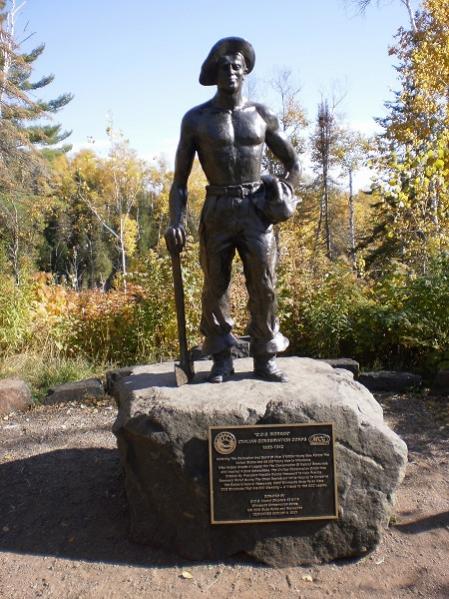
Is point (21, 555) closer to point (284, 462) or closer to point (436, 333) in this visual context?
point (284, 462)

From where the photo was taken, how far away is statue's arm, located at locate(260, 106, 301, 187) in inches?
139

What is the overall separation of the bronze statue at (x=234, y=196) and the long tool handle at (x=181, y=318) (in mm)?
98

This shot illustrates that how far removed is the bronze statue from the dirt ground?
110 centimetres

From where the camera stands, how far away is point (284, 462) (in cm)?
308

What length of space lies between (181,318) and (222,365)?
42 cm

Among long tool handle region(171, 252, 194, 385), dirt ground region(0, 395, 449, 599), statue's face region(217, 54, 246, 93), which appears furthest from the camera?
long tool handle region(171, 252, 194, 385)

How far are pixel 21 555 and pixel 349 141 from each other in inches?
929

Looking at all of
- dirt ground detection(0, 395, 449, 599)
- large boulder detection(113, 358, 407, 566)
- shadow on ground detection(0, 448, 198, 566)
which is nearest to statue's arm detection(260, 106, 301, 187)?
large boulder detection(113, 358, 407, 566)

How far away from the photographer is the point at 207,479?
9.98ft

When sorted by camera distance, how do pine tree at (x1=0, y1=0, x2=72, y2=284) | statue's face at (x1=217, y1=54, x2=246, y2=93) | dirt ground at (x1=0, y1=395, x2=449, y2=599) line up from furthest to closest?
1. pine tree at (x1=0, y1=0, x2=72, y2=284)
2. statue's face at (x1=217, y1=54, x2=246, y2=93)
3. dirt ground at (x1=0, y1=395, x2=449, y2=599)

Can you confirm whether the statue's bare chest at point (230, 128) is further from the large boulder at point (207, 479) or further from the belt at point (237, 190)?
the large boulder at point (207, 479)

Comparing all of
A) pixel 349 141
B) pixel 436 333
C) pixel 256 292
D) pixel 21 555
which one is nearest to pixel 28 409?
pixel 21 555

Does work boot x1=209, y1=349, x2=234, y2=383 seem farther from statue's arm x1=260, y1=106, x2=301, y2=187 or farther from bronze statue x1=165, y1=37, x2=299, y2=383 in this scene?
statue's arm x1=260, y1=106, x2=301, y2=187

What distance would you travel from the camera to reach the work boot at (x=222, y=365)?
362 cm
